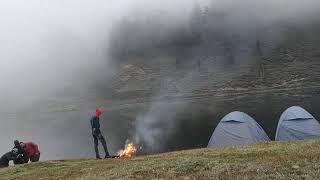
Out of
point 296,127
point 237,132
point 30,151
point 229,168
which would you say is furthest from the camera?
point 237,132

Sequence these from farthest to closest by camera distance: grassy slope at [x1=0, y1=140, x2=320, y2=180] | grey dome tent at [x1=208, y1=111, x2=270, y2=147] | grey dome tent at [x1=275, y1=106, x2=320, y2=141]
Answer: grey dome tent at [x1=208, y1=111, x2=270, y2=147] < grey dome tent at [x1=275, y1=106, x2=320, y2=141] < grassy slope at [x1=0, y1=140, x2=320, y2=180]

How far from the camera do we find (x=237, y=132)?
51.7m

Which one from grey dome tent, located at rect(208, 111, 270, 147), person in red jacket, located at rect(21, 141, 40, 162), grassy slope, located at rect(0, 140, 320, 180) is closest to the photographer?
grassy slope, located at rect(0, 140, 320, 180)

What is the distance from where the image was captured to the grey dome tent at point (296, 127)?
48688 mm

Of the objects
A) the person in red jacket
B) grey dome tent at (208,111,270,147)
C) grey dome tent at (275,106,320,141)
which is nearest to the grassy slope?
the person in red jacket

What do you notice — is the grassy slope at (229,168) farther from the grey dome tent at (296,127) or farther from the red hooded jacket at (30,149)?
the grey dome tent at (296,127)

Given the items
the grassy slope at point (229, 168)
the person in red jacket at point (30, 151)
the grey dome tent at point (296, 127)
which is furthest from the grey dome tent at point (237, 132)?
the grassy slope at point (229, 168)

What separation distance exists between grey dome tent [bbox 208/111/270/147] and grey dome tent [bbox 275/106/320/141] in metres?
2.01

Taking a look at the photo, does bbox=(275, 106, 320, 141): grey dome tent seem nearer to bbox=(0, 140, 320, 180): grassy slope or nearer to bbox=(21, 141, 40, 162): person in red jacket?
bbox=(0, 140, 320, 180): grassy slope

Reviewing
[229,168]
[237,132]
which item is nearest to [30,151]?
[237,132]

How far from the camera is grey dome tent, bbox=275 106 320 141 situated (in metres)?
48.7

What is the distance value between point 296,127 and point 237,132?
20.3 feet

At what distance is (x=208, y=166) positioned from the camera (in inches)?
920

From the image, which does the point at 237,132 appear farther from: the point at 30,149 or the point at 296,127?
the point at 30,149
